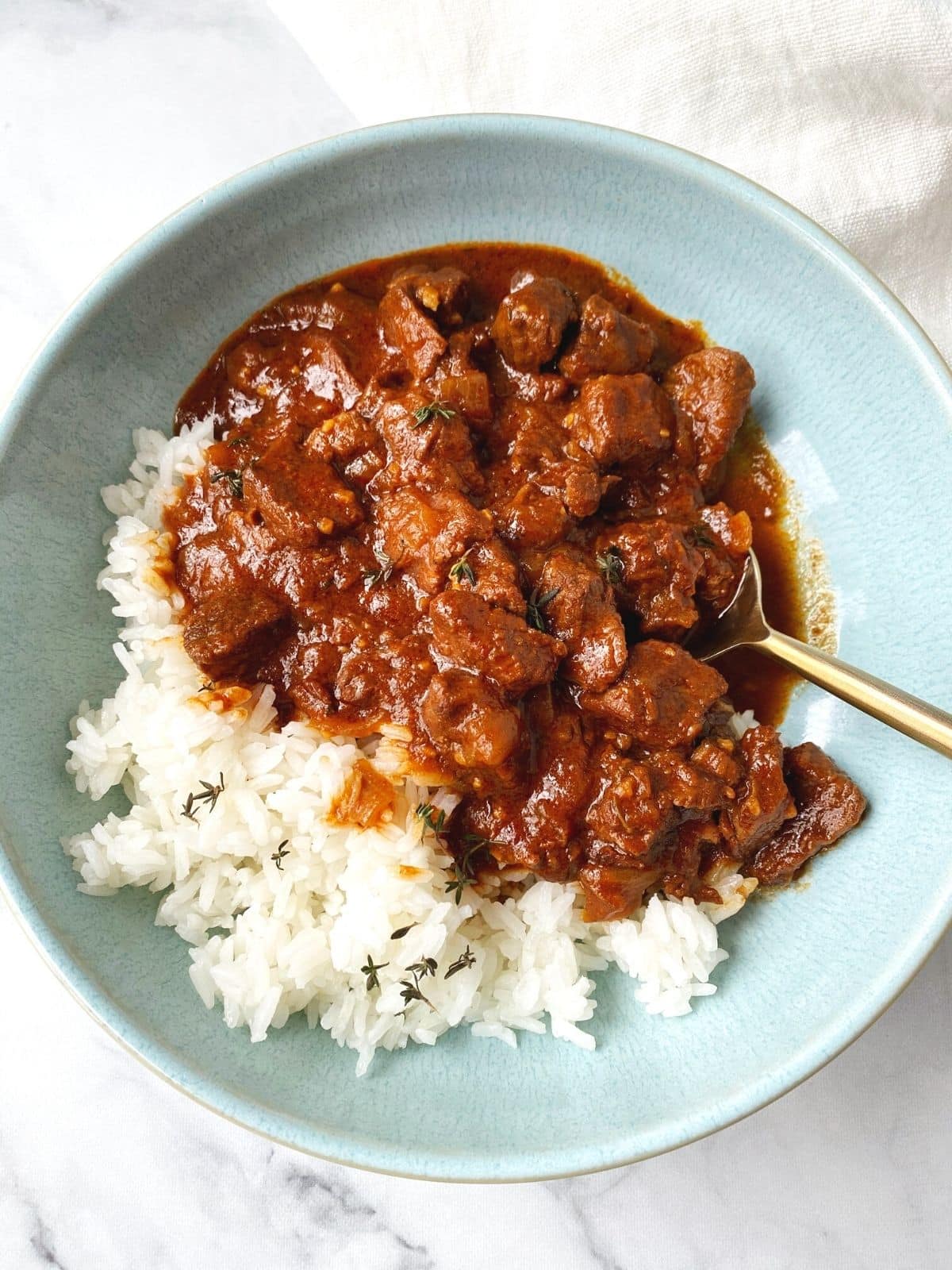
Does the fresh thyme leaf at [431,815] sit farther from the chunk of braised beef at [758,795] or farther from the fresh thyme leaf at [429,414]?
the fresh thyme leaf at [429,414]

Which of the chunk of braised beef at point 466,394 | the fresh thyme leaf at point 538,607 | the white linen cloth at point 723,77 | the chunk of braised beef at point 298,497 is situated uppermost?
the white linen cloth at point 723,77

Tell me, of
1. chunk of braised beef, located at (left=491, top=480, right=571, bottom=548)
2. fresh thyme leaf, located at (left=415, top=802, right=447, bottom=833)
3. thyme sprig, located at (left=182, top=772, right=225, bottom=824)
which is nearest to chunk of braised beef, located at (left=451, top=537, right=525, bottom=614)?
chunk of braised beef, located at (left=491, top=480, right=571, bottom=548)

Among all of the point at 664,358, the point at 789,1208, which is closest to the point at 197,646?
the point at 664,358

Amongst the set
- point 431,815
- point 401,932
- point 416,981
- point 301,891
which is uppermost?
point 431,815

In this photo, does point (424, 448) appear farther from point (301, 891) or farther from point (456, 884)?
point (301, 891)

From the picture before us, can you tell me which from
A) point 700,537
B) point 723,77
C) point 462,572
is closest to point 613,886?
point 462,572

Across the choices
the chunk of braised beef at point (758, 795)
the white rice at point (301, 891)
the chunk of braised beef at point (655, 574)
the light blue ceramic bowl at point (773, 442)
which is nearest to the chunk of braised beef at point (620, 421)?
the chunk of braised beef at point (655, 574)
